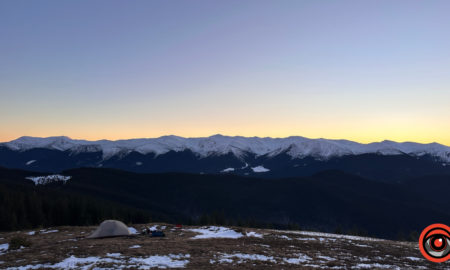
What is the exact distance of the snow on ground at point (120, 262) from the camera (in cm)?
2186

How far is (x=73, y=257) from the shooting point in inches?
961

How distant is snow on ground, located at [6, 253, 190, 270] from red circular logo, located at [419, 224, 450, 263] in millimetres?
16583

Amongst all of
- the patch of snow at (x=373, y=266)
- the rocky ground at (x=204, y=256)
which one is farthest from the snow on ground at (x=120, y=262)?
the patch of snow at (x=373, y=266)

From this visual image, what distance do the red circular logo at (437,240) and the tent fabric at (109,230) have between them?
34.1 metres

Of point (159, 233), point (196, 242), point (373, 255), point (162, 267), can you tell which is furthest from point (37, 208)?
point (373, 255)

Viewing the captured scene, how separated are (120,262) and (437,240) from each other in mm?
20722

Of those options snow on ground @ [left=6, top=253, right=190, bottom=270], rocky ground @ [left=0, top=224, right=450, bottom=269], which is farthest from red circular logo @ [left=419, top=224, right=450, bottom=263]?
snow on ground @ [left=6, top=253, right=190, bottom=270]

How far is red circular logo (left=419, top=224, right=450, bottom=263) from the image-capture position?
449 inches

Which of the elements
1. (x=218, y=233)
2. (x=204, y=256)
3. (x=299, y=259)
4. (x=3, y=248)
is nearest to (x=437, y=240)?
(x=299, y=259)

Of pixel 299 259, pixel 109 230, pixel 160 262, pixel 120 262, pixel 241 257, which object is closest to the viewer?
pixel 120 262

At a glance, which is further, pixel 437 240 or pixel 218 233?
pixel 218 233

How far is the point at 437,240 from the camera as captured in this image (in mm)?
11734

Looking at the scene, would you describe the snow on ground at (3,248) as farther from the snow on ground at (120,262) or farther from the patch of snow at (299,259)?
the patch of snow at (299,259)

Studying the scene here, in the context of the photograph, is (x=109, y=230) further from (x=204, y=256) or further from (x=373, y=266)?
(x=373, y=266)
